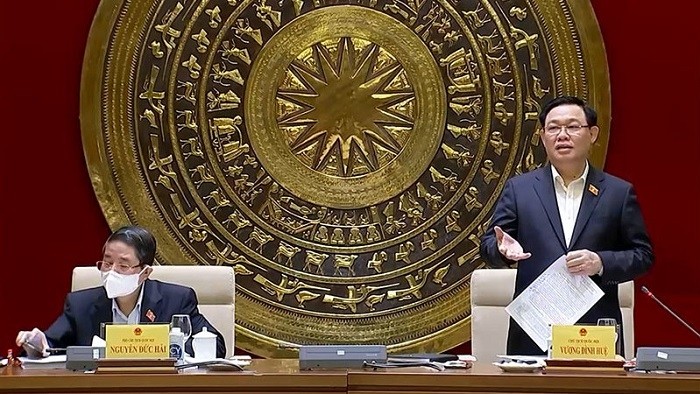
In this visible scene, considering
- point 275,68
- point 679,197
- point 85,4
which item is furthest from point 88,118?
point 679,197

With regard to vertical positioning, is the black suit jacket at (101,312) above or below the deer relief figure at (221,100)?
below

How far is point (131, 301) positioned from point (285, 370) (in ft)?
2.73

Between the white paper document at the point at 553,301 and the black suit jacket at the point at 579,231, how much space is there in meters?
0.15

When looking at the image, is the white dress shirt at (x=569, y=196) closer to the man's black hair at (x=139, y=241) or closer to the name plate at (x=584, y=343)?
the name plate at (x=584, y=343)

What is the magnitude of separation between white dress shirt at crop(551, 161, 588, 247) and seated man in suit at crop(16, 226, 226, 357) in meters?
0.98

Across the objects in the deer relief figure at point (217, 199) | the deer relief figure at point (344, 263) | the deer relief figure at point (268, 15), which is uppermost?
the deer relief figure at point (268, 15)

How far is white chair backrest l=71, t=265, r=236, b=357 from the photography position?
320 centimetres

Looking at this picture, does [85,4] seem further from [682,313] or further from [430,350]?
[682,313]

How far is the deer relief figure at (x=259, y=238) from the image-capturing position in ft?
12.8

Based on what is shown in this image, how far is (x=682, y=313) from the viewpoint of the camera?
3812 millimetres

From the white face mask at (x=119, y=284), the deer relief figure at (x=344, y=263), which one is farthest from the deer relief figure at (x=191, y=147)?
the white face mask at (x=119, y=284)

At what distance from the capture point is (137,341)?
232 centimetres

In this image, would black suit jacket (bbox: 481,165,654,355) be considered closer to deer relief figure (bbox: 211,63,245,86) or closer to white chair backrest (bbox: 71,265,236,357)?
white chair backrest (bbox: 71,265,236,357)

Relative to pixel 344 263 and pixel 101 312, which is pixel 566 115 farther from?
pixel 101 312
